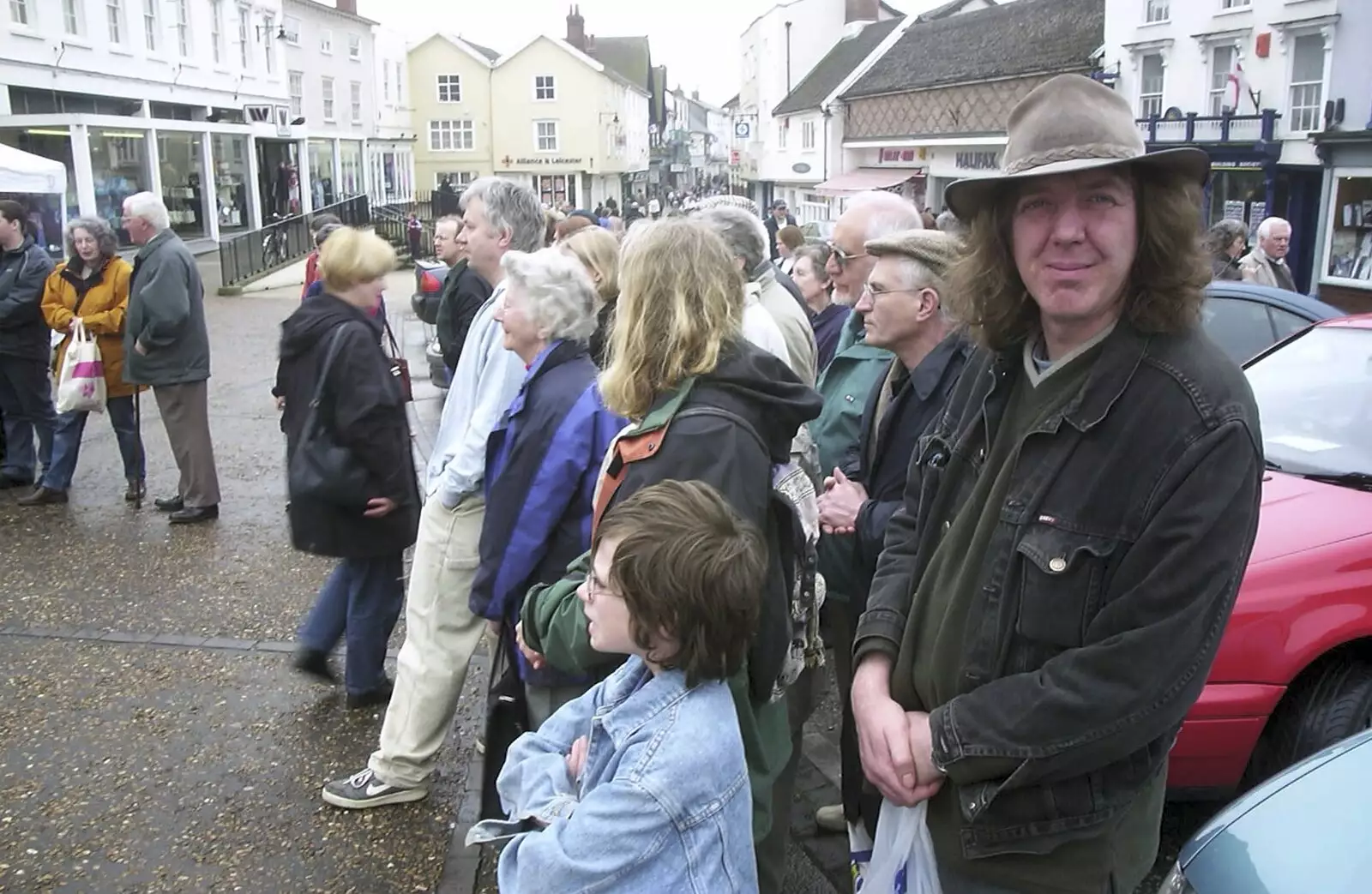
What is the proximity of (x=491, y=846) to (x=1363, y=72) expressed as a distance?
873 inches

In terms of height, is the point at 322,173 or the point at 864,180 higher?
the point at 322,173

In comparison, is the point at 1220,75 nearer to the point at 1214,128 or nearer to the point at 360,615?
the point at 1214,128

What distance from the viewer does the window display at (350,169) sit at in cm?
4234

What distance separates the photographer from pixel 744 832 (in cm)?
209

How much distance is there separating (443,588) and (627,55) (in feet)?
272

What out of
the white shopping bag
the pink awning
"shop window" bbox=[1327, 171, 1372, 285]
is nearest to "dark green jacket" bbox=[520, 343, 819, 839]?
the white shopping bag

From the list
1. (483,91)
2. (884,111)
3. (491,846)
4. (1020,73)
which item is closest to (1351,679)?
(491,846)

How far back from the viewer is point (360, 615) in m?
4.51

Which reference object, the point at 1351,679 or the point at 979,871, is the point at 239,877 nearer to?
the point at 979,871

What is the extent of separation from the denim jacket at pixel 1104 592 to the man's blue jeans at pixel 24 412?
7.81 m

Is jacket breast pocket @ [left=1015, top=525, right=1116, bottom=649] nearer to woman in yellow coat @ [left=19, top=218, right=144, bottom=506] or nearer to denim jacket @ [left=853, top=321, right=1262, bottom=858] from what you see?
denim jacket @ [left=853, top=321, right=1262, bottom=858]

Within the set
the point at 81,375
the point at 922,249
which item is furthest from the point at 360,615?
the point at 81,375

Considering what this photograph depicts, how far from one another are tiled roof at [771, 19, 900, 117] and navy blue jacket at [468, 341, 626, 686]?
4300 cm

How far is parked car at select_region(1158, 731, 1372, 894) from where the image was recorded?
6.53 feet
